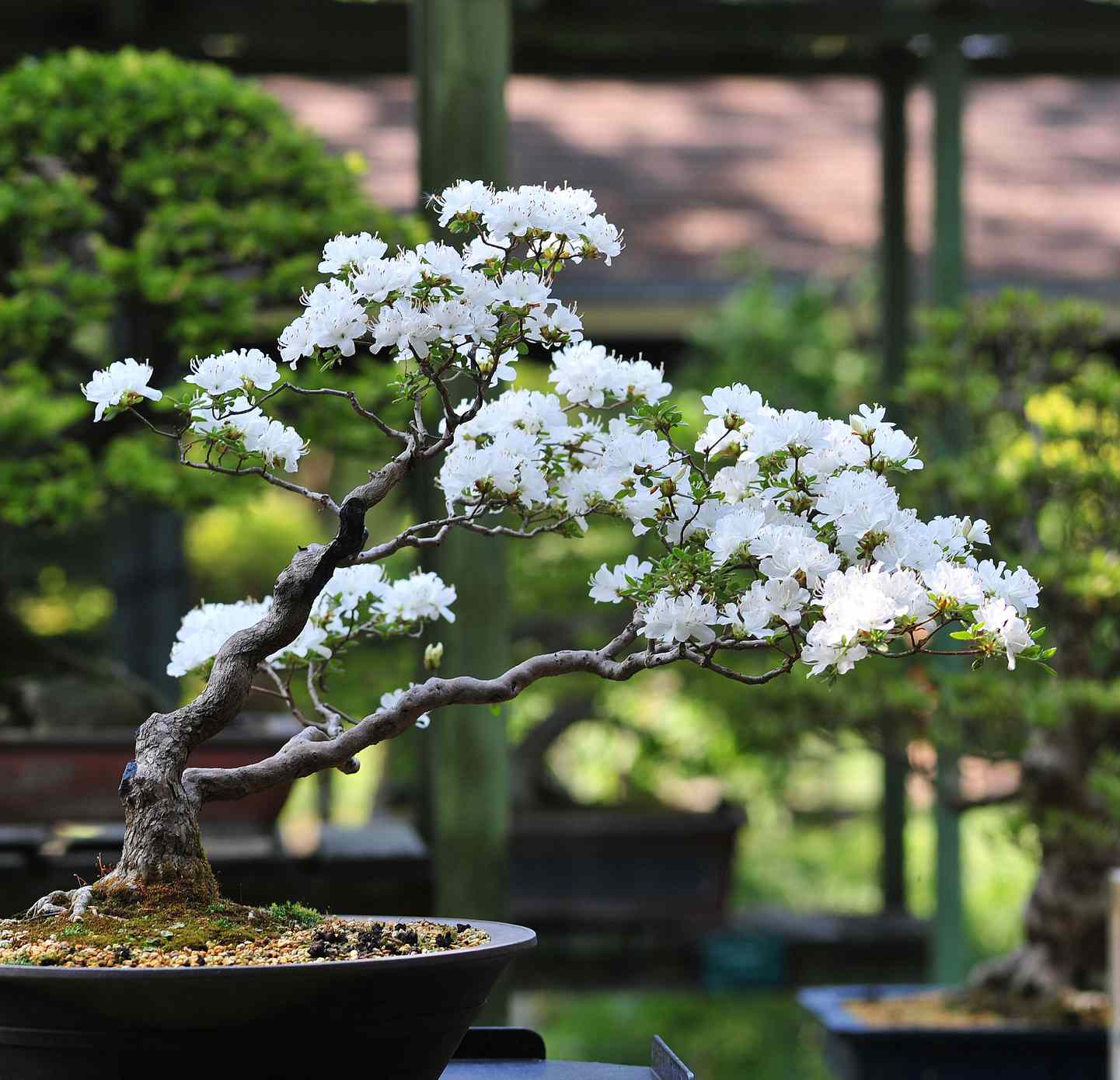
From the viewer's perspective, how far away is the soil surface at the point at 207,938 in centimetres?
102

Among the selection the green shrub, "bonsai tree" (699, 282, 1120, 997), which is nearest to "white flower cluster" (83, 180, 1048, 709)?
the green shrub

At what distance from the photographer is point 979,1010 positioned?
3.02m

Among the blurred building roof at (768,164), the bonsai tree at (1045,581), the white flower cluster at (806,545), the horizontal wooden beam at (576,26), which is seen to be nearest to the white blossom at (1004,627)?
the white flower cluster at (806,545)

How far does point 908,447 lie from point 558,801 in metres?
3.25

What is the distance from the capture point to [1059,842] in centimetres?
298

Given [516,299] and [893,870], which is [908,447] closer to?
[516,299]

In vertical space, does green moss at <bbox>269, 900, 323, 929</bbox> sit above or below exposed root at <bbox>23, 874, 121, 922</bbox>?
below

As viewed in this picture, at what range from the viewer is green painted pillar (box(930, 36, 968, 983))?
3.33 meters

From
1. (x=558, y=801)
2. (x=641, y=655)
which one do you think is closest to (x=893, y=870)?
(x=558, y=801)

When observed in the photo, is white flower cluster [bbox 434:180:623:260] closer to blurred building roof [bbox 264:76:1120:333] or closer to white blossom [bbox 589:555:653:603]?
white blossom [bbox 589:555:653:603]

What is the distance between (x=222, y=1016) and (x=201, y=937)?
0.12m

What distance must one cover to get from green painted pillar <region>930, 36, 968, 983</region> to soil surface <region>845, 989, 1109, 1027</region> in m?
0.20

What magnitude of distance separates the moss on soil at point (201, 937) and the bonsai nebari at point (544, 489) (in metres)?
0.03

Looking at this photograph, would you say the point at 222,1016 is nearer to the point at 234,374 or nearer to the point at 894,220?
the point at 234,374
